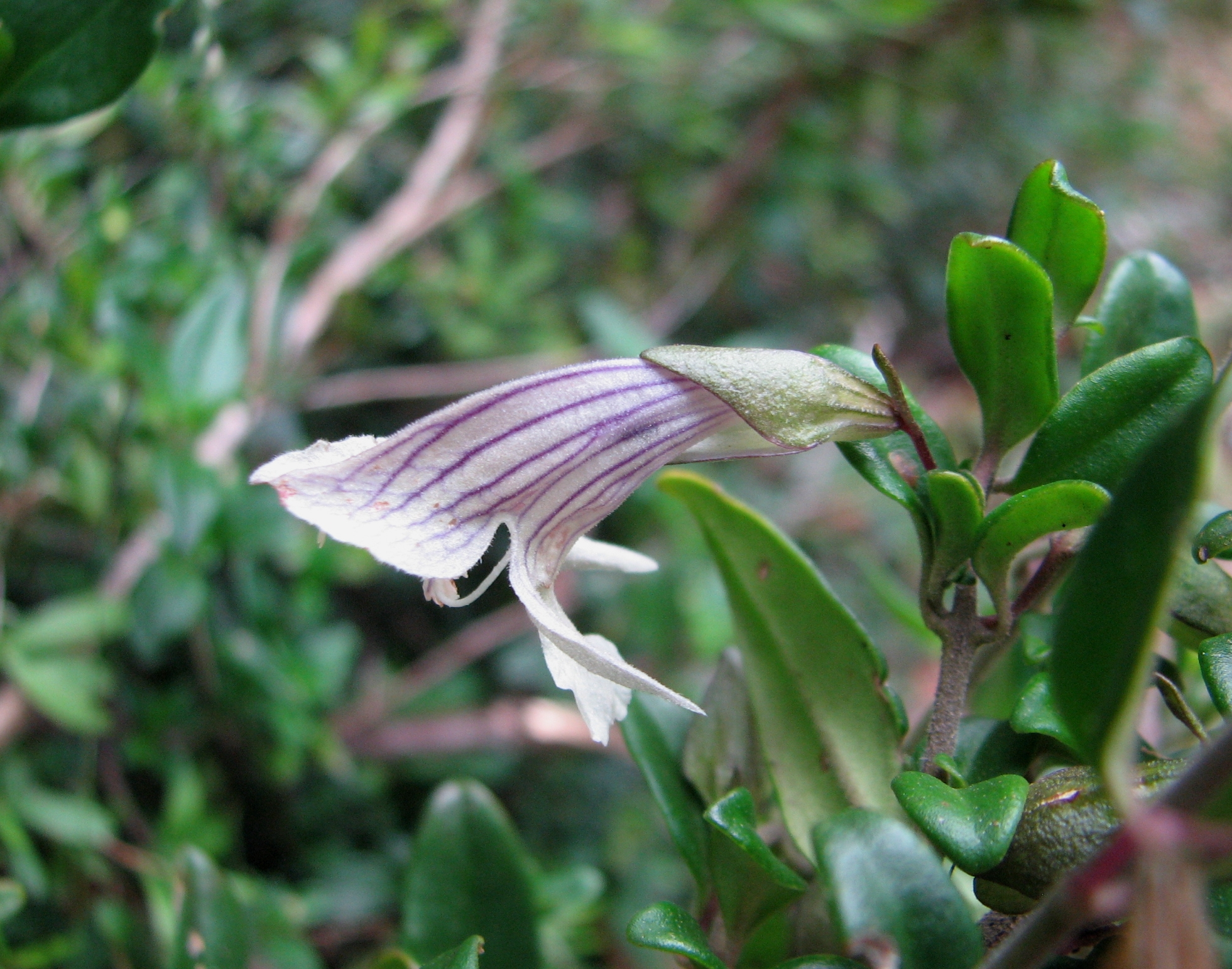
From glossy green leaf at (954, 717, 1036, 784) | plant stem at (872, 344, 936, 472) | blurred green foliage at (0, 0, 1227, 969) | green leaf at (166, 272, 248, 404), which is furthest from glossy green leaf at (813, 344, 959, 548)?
green leaf at (166, 272, 248, 404)

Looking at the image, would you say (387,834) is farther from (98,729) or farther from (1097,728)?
(1097,728)

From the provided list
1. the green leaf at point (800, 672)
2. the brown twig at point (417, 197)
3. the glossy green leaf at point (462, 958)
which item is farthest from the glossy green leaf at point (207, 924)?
the brown twig at point (417, 197)

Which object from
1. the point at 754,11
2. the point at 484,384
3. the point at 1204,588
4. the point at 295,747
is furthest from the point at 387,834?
the point at 754,11

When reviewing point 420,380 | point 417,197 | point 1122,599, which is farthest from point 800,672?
point 417,197

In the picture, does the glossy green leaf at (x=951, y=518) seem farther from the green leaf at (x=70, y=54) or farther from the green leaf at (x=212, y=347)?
the green leaf at (x=212, y=347)

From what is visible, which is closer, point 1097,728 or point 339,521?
point 1097,728

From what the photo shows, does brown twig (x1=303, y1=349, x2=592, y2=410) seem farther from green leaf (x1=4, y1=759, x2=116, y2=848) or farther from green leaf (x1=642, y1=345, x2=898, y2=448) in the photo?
green leaf (x1=642, y1=345, x2=898, y2=448)
